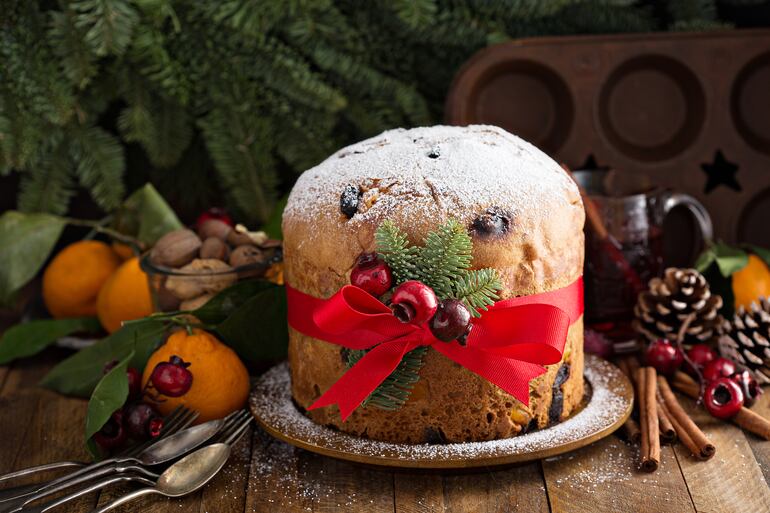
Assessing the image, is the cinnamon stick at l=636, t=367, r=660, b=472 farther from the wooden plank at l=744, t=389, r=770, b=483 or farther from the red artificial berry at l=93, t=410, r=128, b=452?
the red artificial berry at l=93, t=410, r=128, b=452

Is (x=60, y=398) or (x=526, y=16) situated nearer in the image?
(x=60, y=398)

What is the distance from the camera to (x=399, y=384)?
94 centimetres

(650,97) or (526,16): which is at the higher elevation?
(526,16)

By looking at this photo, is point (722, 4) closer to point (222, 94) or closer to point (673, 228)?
point (673, 228)

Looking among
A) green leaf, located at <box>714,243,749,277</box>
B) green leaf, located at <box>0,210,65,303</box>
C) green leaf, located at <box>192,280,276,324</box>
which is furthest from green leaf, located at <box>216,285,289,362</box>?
green leaf, located at <box>714,243,749,277</box>

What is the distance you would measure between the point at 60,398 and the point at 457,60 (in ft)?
3.09

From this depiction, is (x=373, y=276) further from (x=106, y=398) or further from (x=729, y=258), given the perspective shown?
(x=729, y=258)

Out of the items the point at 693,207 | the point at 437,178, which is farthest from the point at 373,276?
the point at 693,207

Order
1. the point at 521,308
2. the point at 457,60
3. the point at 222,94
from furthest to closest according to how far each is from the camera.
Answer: the point at 457,60 < the point at 222,94 < the point at 521,308

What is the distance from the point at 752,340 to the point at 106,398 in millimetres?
922

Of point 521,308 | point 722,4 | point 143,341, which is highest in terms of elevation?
point 722,4

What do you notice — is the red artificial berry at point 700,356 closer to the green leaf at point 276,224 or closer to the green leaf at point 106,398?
the green leaf at point 276,224

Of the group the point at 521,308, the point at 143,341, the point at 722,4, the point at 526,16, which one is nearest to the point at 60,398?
the point at 143,341

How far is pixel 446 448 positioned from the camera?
3.10 feet
